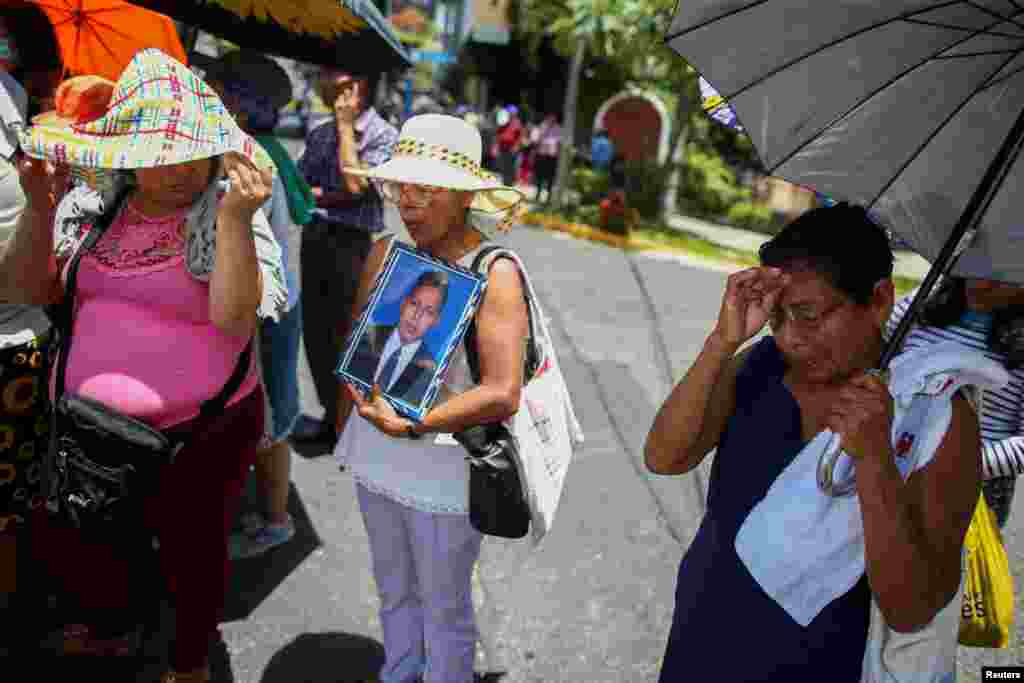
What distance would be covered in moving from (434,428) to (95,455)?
0.87 metres

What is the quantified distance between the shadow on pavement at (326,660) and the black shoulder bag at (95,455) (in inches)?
34.9

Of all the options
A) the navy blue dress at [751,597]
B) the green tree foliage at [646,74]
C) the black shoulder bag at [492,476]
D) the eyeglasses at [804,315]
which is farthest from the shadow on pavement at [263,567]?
the green tree foliage at [646,74]

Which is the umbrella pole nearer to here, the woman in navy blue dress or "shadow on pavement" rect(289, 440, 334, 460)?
the woman in navy blue dress

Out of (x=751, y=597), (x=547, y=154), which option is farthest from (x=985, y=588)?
(x=547, y=154)

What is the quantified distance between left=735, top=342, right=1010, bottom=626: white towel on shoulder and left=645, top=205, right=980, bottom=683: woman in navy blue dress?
27mm

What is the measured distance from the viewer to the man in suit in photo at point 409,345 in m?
2.20

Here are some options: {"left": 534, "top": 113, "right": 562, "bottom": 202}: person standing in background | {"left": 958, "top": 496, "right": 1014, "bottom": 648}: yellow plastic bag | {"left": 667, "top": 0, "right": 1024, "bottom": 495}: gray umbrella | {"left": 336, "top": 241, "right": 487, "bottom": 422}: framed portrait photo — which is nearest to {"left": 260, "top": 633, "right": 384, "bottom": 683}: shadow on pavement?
{"left": 336, "top": 241, "right": 487, "bottom": 422}: framed portrait photo

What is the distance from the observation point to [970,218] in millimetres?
1504

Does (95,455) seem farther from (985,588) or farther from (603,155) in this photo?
(603,155)

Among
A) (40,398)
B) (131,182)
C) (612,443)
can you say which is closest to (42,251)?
(131,182)

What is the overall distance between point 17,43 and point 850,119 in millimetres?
2648

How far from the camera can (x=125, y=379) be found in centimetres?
222

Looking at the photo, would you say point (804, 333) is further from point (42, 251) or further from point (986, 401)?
point (42, 251)

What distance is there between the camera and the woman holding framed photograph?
2211 millimetres
